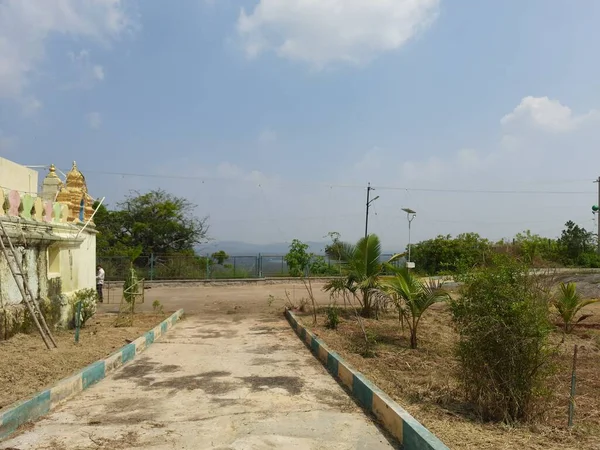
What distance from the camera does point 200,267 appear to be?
29.2 meters

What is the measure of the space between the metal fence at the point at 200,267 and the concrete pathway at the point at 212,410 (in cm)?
1961

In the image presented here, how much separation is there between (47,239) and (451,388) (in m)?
7.92

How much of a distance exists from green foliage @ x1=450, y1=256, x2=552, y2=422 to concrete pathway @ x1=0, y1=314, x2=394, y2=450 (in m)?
1.21

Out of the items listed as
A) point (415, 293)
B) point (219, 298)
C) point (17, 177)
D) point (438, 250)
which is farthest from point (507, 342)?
point (438, 250)

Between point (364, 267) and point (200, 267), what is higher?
point (364, 267)

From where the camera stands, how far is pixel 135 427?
4973 mm

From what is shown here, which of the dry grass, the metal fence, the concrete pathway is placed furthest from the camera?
the metal fence

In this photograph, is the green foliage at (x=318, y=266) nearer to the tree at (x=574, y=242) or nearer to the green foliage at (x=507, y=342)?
the tree at (x=574, y=242)

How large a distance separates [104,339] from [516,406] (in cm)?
771

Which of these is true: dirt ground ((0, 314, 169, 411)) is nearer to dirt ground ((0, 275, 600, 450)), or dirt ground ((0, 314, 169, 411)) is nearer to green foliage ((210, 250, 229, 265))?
dirt ground ((0, 275, 600, 450))

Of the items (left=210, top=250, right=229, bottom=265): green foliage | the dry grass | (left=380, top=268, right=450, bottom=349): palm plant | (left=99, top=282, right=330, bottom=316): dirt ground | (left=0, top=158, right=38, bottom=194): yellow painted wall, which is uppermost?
(left=0, top=158, right=38, bottom=194): yellow painted wall

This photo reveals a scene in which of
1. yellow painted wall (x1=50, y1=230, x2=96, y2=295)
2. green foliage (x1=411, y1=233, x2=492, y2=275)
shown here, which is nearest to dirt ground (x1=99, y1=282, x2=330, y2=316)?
yellow painted wall (x1=50, y1=230, x2=96, y2=295)

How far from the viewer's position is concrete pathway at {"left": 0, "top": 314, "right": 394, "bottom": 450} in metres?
4.59

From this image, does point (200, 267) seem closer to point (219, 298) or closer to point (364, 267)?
point (219, 298)
